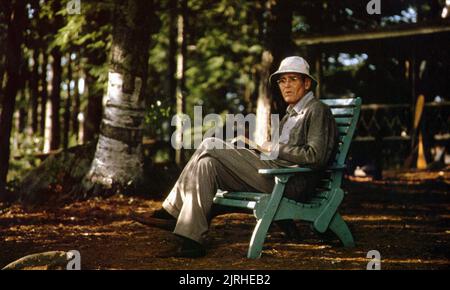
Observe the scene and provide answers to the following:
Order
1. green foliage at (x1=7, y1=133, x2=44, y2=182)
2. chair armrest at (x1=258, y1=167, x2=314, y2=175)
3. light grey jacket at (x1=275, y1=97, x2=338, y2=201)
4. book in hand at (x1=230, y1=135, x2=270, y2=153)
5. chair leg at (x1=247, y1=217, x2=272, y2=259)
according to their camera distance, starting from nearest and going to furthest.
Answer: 1. chair armrest at (x1=258, y1=167, x2=314, y2=175)
2. chair leg at (x1=247, y1=217, x2=272, y2=259)
3. light grey jacket at (x1=275, y1=97, x2=338, y2=201)
4. book in hand at (x1=230, y1=135, x2=270, y2=153)
5. green foliage at (x1=7, y1=133, x2=44, y2=182)

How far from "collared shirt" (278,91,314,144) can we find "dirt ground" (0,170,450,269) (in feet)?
3.58

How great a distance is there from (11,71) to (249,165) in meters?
5.03

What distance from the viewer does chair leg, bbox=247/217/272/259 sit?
4805 millimetres

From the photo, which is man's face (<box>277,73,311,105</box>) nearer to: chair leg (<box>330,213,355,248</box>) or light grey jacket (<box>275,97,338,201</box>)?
light grey jacket (<box>275,97,338,201</box>)

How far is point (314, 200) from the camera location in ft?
17.5

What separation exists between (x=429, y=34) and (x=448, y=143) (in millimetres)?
3890

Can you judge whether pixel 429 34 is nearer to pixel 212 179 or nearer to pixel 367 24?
pixel 367 24

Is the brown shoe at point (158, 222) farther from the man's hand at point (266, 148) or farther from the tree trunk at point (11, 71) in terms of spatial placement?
the tree trunk at point (11, 71)

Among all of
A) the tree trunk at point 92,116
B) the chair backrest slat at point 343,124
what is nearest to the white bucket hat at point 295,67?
the chair backrest slat at point 343,124

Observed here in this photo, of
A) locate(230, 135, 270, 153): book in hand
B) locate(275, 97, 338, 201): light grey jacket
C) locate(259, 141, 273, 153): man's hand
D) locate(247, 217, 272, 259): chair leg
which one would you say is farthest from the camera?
locate(259, 141, 273, 153): man's hand

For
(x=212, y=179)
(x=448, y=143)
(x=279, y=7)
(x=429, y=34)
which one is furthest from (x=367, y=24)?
(x=212, y=179)

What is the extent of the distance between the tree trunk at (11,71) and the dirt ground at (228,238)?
1.08 metres

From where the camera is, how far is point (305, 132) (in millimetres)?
5145

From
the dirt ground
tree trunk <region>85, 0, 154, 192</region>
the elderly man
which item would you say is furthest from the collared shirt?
tree trunk <region>85, 0, 154, 192</region>
